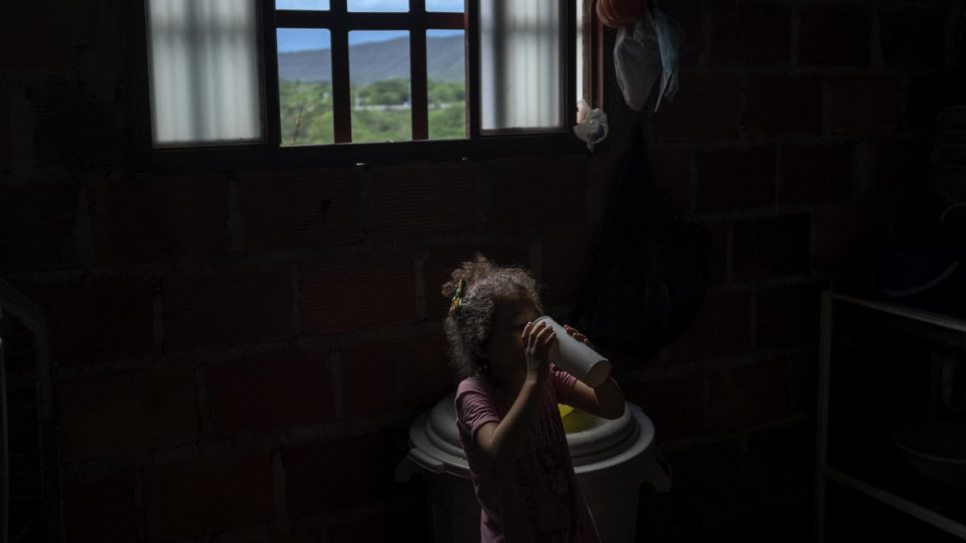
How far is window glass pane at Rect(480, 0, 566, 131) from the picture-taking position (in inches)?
89.5

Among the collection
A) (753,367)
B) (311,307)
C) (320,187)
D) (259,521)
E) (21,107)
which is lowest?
(259,521)

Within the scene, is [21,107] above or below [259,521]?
above

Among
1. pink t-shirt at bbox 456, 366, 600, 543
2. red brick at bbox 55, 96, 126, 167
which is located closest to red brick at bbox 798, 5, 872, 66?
pink t-shirt at bbox 456, 366, 600, 543

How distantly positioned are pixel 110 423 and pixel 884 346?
2.21m

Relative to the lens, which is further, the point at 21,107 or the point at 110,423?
the point at 110,423

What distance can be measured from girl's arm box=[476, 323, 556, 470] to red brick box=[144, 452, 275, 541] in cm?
75

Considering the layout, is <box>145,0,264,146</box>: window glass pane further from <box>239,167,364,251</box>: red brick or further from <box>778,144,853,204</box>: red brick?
<box>778,144,853,204</box>: red brick

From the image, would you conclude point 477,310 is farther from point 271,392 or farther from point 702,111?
point 702,111

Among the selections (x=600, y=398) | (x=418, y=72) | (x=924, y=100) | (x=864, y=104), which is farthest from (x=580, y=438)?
(x=924, y=100)

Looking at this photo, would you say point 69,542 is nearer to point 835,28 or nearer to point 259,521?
point 259,521

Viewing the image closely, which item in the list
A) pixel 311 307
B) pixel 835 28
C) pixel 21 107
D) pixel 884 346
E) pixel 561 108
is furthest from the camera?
pixel 884 346

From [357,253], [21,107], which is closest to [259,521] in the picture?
[357,253]

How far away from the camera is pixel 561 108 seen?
2387mm

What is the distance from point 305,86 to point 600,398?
44.9 feet
